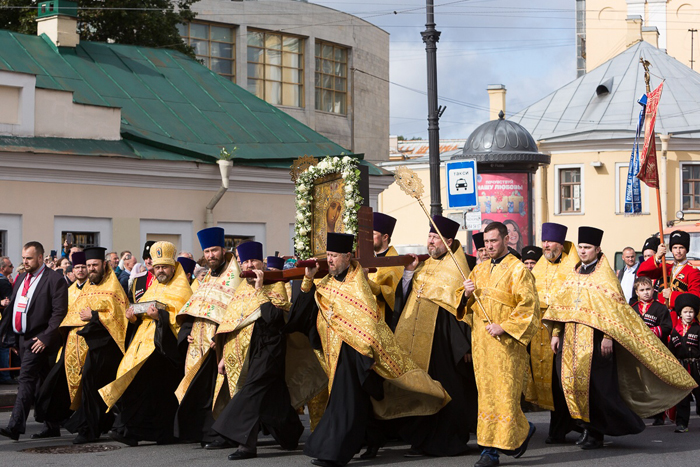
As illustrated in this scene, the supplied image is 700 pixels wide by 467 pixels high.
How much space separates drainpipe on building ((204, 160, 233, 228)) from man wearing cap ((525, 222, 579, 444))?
13090 millimetres

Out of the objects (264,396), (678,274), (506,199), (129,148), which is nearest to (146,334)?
(264,396)

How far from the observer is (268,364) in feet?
32.0

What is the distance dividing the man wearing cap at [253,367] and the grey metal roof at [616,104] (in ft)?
96.5

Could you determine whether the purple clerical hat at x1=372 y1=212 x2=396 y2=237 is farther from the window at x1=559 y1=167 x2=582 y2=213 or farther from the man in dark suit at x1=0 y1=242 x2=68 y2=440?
the window at x1=559 y1=167 x2=582 y2=213

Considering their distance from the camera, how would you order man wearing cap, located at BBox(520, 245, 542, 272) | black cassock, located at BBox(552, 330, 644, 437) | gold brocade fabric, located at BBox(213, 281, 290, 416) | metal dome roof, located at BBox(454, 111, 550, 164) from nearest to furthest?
black cassock, located at BBox(552, 330, 644, 437)
gold brocade fabric, located at BBox(213, 281, 290, 416)
man wearing cap, located at BBox(520, 245, 542, 272)
metal dome roof, located at BBox(454, 111, 550, 164)

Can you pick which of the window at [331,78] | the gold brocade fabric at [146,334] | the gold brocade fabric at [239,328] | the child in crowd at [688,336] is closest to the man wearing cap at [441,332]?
the gold brocade fabric at [239,328]

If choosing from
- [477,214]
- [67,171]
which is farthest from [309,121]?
[477,214]

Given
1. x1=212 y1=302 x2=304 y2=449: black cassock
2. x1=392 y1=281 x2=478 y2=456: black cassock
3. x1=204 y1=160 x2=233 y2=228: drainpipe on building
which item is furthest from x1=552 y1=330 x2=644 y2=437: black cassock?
x1=204 y1=160 x2=233 y2=228: drainpipe on building

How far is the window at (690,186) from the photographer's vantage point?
3781 cm

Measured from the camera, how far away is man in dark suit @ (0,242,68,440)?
10773mm

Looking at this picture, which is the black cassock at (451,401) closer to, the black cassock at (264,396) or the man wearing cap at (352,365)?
the man wearing cap at (352,365)

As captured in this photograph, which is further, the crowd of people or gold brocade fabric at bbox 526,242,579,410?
gold brocade fabric at bbox 526,242,579,410

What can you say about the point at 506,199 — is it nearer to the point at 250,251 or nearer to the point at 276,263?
the point at 276,263

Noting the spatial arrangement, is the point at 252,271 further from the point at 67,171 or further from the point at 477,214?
the point at 67,171
